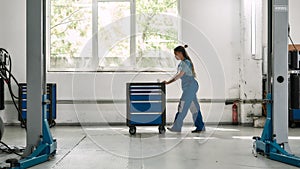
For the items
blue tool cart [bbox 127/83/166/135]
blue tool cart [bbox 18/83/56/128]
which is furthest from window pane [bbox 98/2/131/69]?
blue tool cart [bbox 127/83/166/135]

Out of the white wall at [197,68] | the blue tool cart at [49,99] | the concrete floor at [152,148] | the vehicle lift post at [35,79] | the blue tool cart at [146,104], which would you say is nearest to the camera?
the concrete floor at [152,148]

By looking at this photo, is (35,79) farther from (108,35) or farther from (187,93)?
(108,35)

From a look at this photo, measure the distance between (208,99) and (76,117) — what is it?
7.77ft

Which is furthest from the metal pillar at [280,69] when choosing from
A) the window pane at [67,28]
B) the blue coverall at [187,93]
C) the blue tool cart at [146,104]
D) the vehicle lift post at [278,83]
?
the window pane at [67,28]

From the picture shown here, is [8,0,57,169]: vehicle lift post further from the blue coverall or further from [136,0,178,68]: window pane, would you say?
[136,0,178,68]: window pane

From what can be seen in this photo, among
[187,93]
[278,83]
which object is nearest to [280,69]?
[278,83]

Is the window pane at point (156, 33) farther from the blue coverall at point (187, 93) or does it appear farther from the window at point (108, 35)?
the blue coverall at point (187, 93)

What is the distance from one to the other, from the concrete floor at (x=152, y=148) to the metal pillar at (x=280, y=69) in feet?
1.18

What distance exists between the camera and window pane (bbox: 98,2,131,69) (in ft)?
23.8

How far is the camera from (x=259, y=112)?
277 inches

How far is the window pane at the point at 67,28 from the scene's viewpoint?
7.25 metres

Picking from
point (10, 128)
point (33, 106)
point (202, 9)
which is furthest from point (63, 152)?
point (202, 9)

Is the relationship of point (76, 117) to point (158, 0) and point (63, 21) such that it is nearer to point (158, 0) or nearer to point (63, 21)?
point (63, 21)

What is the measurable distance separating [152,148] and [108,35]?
3.25 meters
